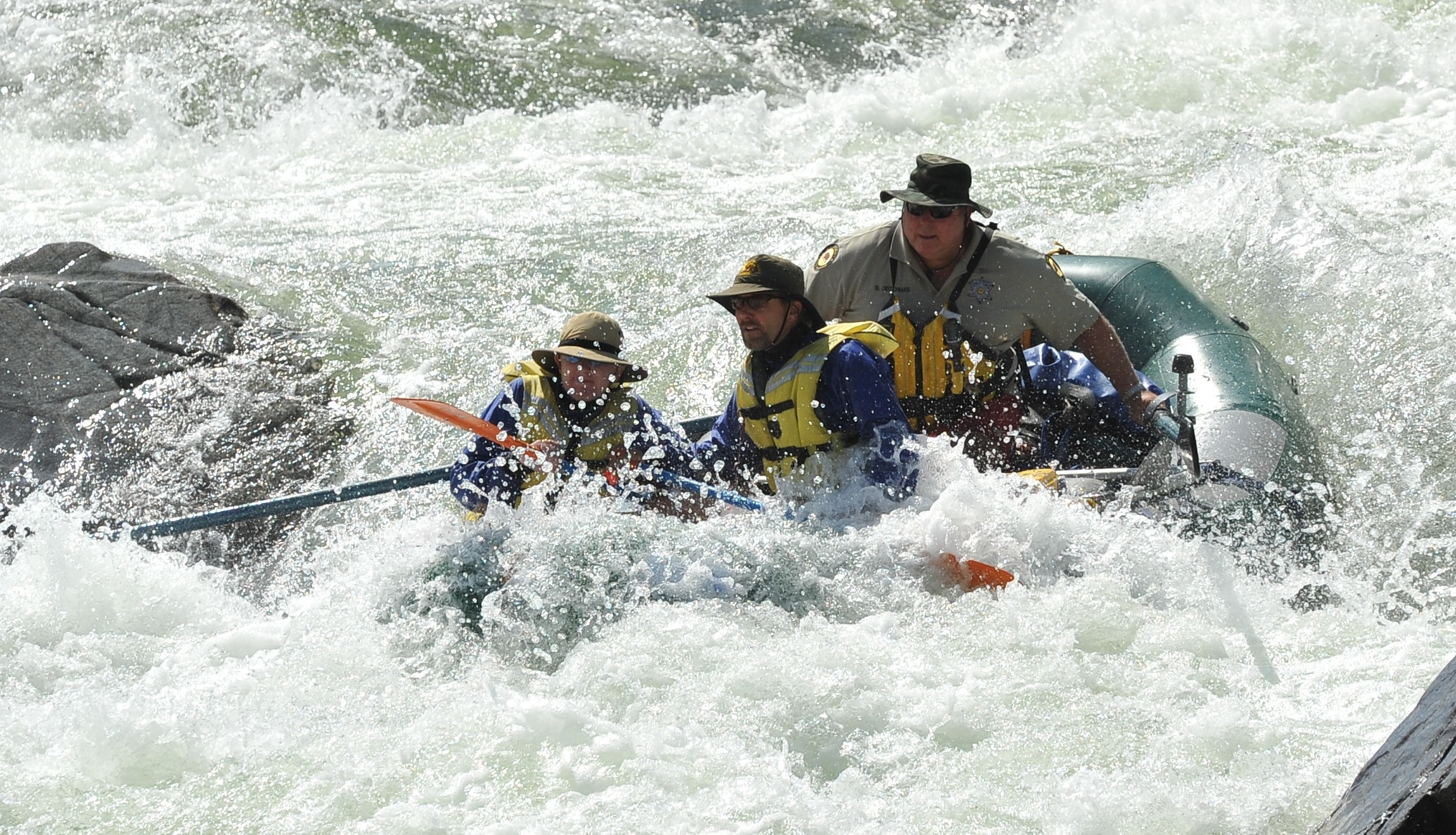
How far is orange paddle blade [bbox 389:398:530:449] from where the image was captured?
4477 millimetres

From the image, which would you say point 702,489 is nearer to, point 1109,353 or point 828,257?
point 828,257

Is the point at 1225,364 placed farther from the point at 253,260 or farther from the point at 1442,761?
the point at 253,260

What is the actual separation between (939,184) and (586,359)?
1.29 metres

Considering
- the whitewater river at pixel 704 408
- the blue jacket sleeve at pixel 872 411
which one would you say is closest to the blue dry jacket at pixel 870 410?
the blue jacket sleeve at pixel 872 411

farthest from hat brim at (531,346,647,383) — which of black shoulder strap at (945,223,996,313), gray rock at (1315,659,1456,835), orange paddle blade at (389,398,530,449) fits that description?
gray rock at (1315,659,1456,835)

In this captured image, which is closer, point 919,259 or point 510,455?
point 510,455

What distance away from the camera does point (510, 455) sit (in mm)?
4512

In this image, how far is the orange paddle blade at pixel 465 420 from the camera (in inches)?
176

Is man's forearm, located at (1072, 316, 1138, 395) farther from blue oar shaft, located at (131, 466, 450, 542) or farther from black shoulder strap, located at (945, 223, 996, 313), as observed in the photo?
blue oar shaft, located at (131, 466, 450, 542)

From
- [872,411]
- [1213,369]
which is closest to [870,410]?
[872,411]

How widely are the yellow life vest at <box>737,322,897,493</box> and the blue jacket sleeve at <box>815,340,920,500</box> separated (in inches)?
1.4

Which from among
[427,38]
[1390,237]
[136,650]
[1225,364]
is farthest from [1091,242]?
[427,38]

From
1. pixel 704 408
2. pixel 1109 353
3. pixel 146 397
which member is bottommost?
pixel 146 397

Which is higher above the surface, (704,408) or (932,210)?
(932,210)
